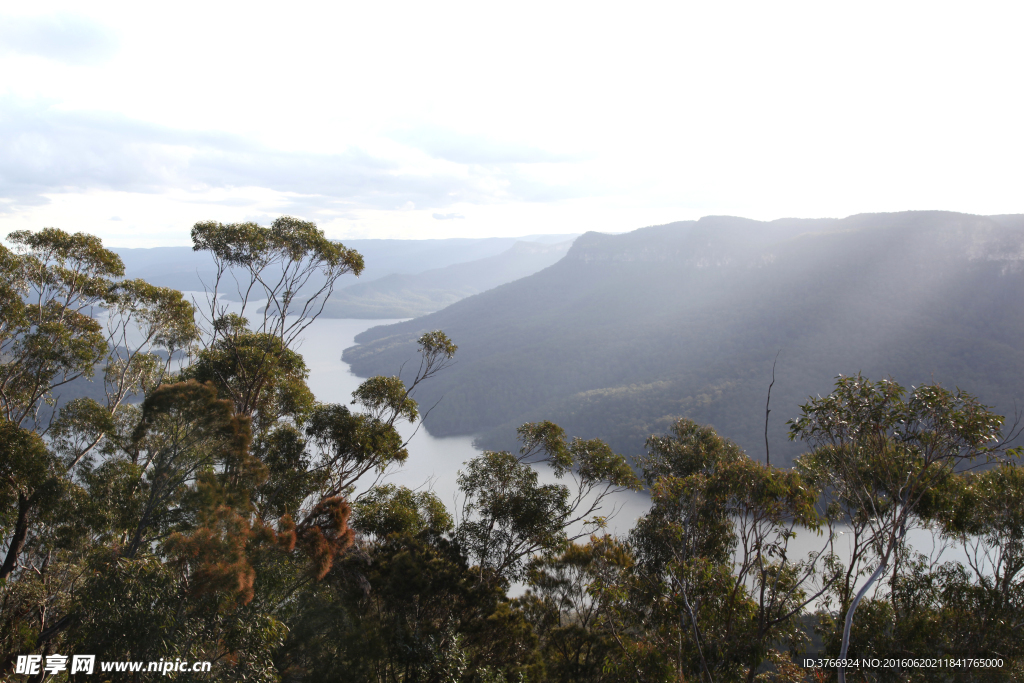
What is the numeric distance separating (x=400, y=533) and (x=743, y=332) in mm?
66967

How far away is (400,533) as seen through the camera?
8.52 metres

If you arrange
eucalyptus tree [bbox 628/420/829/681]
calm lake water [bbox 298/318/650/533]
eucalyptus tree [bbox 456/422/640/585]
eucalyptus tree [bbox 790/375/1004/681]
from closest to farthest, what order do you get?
eucalyptus tree [bbox 790/375/1004/681]
eucalyptus tree [bbox 628/420/829/681]
eucalyptus tree [bbox 456/422/640/585]
calm lake water [bbox 298/318/650/533]

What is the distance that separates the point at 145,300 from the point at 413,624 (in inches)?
344

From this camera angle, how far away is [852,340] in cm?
5681

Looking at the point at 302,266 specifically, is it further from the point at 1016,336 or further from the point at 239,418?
the point at 1016,336

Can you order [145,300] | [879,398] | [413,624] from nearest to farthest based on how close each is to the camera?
[879,398]
[413,624]
[145,300]

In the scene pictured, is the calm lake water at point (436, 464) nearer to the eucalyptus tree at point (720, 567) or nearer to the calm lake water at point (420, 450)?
the calm lake water at point (420, 450)

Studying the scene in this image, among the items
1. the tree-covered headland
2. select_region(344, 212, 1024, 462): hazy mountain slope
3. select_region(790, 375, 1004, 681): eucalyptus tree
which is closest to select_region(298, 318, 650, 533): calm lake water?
the tree-covered headland

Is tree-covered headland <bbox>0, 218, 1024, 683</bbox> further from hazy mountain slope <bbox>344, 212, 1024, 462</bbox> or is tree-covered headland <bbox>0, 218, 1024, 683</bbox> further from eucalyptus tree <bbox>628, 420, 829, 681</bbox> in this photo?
hazy mountain slope <bbox>344, 212, 1024, 462</bbox>

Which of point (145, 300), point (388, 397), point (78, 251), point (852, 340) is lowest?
point (852, 340)

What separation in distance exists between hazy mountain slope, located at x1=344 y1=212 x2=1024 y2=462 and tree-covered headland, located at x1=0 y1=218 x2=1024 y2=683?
→ 1138 inches

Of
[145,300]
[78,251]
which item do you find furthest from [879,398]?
[78,251]

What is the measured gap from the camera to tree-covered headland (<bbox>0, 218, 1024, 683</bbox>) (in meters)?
5.41

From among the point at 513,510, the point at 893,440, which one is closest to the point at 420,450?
the point at 513,510
